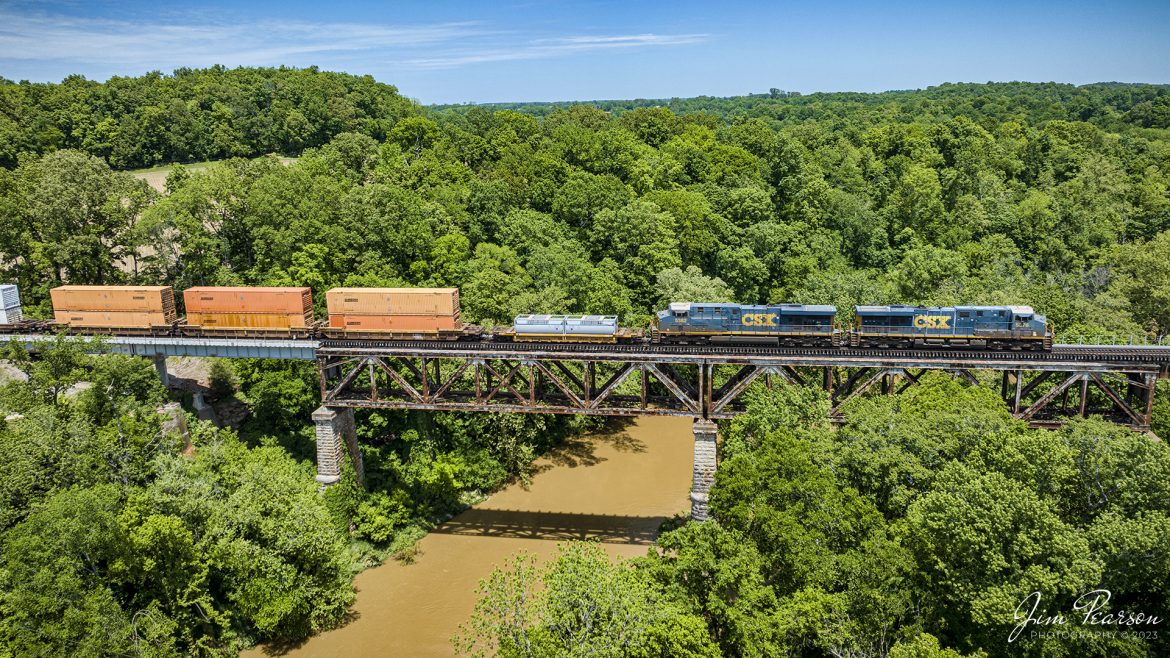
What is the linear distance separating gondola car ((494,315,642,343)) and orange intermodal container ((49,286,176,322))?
2400cm

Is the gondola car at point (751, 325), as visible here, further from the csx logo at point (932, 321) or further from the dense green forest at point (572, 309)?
the dense green forest at point (572, 309)

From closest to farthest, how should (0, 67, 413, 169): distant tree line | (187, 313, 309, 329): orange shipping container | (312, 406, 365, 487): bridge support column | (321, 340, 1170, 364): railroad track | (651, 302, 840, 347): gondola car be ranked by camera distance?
(321, 340, 1170, 364): railroad track < (651, 302, 840, 347): gondola car < (312, 406, 365, 487): bridge support column < (187, 313, 309, 329): orange shipping container < (0, 67, 413, 169): distant tree line

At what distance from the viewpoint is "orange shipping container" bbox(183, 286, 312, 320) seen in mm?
46250

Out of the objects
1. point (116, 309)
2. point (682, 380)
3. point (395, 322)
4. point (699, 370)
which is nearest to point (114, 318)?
point (116, 309)

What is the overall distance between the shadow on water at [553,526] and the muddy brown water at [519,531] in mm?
66

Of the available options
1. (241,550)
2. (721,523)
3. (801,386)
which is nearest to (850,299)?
(801,386)

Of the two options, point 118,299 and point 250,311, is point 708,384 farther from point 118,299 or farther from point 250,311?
point 118,299

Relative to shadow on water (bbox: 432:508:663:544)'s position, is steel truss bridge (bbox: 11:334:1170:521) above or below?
above

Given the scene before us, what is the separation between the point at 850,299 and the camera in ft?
212

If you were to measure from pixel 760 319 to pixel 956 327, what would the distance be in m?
11.7

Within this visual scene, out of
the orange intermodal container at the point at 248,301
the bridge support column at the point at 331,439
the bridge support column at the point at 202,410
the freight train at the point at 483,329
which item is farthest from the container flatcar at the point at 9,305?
the bridge support column at the point at 331,439
